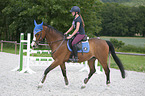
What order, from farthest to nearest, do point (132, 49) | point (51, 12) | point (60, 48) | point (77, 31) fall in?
point (132, 49)
point (51, 12)
point (60, 48)
point (77, 31)

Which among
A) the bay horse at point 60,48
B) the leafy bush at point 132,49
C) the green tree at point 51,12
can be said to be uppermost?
the green tree at point 51,12

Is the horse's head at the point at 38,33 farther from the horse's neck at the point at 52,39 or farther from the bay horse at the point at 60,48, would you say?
the horse's neck at the point at 52,39

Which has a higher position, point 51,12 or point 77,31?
point 51,12

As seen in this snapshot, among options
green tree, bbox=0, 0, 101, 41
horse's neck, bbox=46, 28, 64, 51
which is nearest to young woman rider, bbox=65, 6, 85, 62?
horse's neck, bbox=46, 28, 64, 51

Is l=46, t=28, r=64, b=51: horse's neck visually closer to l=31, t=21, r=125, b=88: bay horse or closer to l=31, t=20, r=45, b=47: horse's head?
l=31, t=21, r=125, b=88: bay horse

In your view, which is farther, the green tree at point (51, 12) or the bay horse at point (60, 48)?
the green tree at point (51, 12)

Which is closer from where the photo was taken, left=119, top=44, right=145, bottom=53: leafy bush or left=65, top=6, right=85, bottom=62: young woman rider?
left=65, top=6, right=85, bottom=62: young woman rider

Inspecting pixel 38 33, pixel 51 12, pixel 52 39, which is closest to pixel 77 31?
pixel 52 39

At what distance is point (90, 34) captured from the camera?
96.3ft

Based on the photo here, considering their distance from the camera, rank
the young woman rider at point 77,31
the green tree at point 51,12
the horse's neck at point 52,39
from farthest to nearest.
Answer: the green tree at point 51,12 → the horse's neck at point 52,39 → the young woman rider at point 77,31

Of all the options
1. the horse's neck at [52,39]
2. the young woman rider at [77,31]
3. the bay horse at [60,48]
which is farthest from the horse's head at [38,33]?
the young woman rider at [77,31]

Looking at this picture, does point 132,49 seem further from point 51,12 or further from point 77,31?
point 77,31

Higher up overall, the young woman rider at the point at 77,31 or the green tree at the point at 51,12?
the green tree at the point at 51,12

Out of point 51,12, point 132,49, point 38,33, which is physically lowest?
point 132,49
